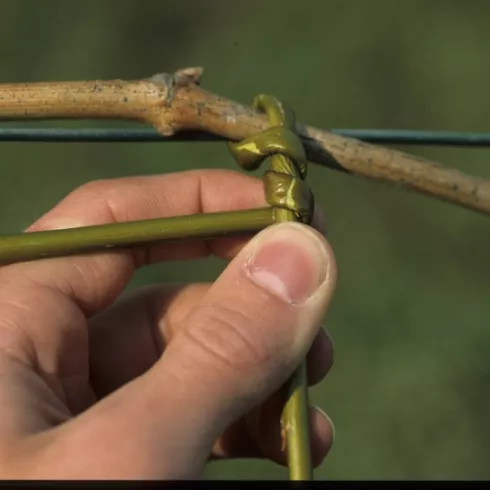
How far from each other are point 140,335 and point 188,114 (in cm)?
28

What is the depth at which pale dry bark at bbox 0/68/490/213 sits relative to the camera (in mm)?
882

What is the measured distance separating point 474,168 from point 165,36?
2.71ft

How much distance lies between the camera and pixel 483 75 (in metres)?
1.93

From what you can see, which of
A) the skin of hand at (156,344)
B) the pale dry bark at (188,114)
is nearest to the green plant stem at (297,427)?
the skin of hand at (156,344)

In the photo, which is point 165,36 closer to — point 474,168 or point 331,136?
point 474,168

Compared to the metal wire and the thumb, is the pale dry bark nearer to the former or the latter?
the metal wire

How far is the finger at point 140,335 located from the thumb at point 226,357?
0.23 meters

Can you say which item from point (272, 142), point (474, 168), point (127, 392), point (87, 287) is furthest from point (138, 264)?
point (474, 168)

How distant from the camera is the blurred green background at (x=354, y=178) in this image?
1552mm

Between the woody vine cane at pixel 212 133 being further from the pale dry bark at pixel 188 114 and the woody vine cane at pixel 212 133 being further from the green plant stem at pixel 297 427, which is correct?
the green plant stem at pixel 297 427

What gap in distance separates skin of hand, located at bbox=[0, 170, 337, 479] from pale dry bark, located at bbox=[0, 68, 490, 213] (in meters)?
0.12

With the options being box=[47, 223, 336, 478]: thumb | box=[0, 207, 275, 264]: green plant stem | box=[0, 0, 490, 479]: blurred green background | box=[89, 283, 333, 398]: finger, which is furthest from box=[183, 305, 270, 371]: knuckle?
box=[0, 0, 490, 479]: blurred green background

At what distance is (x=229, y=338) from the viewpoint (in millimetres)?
681

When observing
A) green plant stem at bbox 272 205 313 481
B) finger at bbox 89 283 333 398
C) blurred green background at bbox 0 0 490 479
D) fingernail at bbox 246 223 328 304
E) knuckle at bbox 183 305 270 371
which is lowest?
green plant stem at bbox 272 205 313 481
